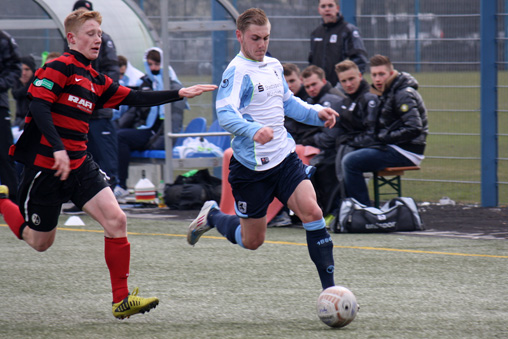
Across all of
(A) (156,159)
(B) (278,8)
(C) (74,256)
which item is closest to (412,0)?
(B) (278,8)

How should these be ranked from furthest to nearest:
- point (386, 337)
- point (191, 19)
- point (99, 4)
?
point (99, 4)
point (191, 19)
point (386, 337)

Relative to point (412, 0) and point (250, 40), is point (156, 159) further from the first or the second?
point (250, 40)

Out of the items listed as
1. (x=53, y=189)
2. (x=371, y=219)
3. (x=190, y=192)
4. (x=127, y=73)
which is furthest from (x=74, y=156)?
(x=127, y=73)

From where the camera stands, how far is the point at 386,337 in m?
4.83

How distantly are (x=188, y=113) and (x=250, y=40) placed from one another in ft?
21.4

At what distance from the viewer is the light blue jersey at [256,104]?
18.6 ft

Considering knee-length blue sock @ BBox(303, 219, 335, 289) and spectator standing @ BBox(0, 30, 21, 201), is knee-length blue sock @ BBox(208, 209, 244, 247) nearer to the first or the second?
knee-length blue sock @ BBox(303, 219, 335, 289)

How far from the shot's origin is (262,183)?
5.84m

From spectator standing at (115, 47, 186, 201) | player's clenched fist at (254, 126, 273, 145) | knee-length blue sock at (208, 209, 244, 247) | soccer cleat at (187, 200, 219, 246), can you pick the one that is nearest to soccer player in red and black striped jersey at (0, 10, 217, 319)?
player's clenched fist at (254, 126, 273, 145)

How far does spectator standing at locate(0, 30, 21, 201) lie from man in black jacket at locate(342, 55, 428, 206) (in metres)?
3.69

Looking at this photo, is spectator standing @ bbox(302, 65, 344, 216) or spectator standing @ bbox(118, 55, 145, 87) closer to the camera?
spectator standing @ bbox(302, 65, 344, 216)

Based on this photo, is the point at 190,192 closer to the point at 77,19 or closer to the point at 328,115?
the point at 328,115

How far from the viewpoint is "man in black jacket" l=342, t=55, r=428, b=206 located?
9.22m

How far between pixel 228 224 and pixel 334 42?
4.90 metres
